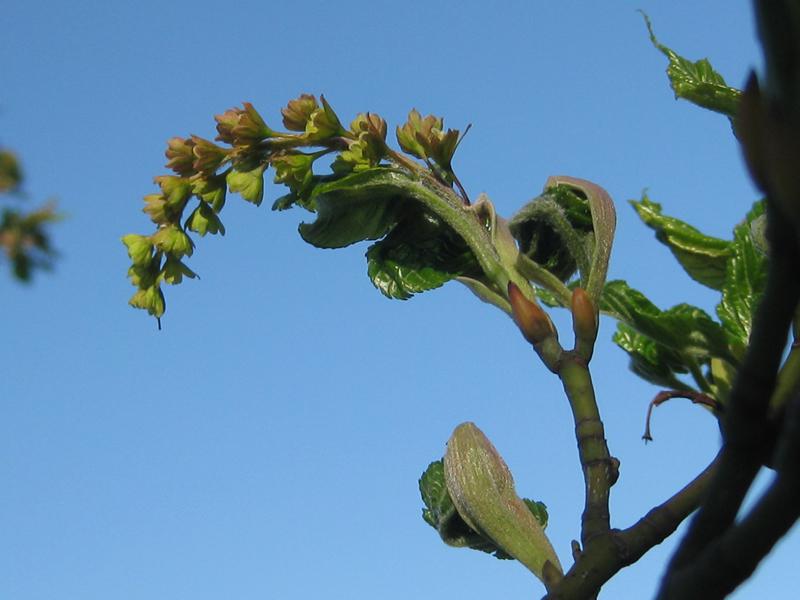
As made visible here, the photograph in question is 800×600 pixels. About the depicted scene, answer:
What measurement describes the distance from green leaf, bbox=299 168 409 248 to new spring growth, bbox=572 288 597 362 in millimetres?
580

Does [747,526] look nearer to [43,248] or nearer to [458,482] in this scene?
[43,248]

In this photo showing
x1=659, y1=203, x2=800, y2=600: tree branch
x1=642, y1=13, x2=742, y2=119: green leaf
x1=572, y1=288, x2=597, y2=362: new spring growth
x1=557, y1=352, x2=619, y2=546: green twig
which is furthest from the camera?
x1=642, y1=13, x2=742, y2=119: green leaf

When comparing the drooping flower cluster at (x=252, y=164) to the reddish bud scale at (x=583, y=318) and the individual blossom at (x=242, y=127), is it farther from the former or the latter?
the reddish bud scale at (x=583, y=318)

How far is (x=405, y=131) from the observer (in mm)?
2408

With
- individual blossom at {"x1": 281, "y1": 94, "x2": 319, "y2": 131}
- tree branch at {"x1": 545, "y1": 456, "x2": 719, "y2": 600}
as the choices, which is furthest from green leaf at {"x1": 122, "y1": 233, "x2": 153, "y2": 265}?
tree branch at {"x1": 545, "y1": 456, "x2": 719, "y2": 600}

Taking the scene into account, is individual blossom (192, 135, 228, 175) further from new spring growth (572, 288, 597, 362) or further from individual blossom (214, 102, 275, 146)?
new spring growth (572, 288, 597, 362)

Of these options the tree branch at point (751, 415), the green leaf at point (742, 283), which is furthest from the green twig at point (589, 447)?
the tree branch at point (751, 415)

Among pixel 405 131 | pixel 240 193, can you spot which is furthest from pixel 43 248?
pixel 405 131

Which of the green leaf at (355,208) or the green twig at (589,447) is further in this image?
the green leaf at (355,208)

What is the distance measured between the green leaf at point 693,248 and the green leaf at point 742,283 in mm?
35

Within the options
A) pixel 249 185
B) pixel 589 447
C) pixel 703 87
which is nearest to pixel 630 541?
pixel 589 447

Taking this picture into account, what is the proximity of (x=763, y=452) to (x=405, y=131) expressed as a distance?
170 cm

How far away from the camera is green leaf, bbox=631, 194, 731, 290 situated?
208 cm

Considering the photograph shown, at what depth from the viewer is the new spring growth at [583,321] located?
188 cm
